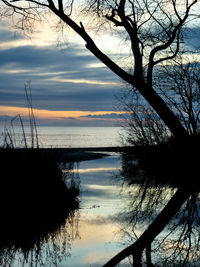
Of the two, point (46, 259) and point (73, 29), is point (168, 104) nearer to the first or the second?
point (73, 29)

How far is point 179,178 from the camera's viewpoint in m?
9.94

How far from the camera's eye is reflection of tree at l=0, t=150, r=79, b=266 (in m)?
4.29

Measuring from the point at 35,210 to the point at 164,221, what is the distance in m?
1.90

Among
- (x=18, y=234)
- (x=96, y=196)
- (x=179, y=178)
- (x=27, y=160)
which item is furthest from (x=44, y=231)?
(x=179, y=178)

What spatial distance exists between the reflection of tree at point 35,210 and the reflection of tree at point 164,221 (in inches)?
31.9

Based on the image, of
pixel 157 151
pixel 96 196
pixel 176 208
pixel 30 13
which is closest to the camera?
pixel 176 208

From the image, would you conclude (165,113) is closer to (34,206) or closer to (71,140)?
(34,206)

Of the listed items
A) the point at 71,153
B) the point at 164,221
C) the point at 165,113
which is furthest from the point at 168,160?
the point at 71,153

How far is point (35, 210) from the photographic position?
6184 millimetres

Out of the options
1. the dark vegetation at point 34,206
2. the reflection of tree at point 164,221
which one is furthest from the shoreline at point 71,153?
the reflection of tree at point 164,221

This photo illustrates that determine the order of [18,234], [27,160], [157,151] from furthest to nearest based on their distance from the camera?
[157,151], [27,160], [18,234]

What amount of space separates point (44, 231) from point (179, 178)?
549 centimetres

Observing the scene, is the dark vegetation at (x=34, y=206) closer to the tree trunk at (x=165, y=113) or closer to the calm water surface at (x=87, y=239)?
the calm water surface at (x=87, y=239)

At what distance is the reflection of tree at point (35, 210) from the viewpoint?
14.1ft
